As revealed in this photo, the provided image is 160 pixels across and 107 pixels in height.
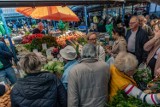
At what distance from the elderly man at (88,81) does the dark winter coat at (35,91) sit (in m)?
0.21

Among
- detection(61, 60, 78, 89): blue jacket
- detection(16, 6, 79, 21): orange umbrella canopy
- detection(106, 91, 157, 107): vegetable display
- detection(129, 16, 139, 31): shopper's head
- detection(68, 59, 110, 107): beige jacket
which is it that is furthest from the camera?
detection(16, 6, 79, 21): orange umbrella canopy

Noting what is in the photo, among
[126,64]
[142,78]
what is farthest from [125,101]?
[142,78]

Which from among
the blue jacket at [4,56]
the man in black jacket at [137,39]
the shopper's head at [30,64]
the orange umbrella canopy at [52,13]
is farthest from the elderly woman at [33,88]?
the orange umbrella canopy at [52,13]

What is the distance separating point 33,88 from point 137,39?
275 centimetres

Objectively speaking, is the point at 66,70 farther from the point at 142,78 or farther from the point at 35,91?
the point at 142,78

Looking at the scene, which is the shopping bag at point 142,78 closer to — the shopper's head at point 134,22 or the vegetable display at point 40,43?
the shopper's head at point 134,22

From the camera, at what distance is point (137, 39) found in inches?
170

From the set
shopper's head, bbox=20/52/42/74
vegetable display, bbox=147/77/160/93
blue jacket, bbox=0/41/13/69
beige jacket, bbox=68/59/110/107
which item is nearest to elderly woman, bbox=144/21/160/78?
vegetable display, bbox=147/77/160/93

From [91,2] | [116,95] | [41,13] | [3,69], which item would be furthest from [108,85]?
[41,13]

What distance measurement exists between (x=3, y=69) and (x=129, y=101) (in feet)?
10.8

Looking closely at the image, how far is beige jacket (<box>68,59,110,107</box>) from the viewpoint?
235cm

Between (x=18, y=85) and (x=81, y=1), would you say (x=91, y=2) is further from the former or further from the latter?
(x=18, y=85)

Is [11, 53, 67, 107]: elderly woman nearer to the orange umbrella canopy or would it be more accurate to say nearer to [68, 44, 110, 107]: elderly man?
[68, 44, 110, 107]: elderly man

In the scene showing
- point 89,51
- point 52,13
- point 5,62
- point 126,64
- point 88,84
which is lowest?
point 5,62
